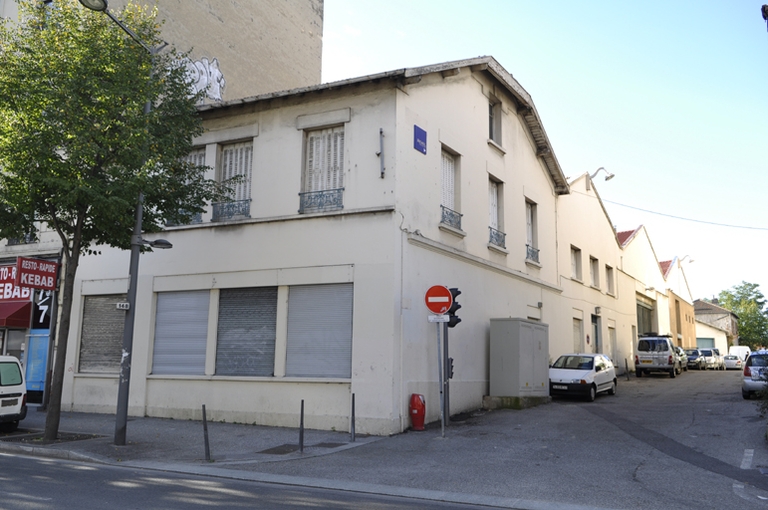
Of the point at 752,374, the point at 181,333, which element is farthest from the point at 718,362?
the point at 181,333

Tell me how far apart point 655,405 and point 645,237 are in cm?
2463

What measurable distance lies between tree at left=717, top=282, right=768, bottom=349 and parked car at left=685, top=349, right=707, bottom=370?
161 ft

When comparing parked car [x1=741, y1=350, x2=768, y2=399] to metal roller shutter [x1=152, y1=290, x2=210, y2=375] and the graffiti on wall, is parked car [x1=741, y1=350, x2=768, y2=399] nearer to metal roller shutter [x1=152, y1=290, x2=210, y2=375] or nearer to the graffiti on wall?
metal roller shutter [x1=152, y1=290, x2=210, y2=375]

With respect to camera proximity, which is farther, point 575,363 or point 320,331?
point 575,363

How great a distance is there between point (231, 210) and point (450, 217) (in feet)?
18.8

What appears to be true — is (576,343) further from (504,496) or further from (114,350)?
(504,496)

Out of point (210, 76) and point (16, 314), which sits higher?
point (210, 76)

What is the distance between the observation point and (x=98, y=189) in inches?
492

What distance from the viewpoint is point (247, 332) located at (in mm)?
16047

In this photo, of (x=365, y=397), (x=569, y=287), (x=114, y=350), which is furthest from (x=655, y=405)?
(x=114, y=350)

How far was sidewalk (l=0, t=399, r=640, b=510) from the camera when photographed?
29.3 feet

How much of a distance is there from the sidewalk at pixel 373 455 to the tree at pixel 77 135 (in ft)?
7.32

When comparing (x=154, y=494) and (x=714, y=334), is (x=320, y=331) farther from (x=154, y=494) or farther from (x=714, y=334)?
(x=714, y=334)

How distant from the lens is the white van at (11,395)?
44.5 ft
